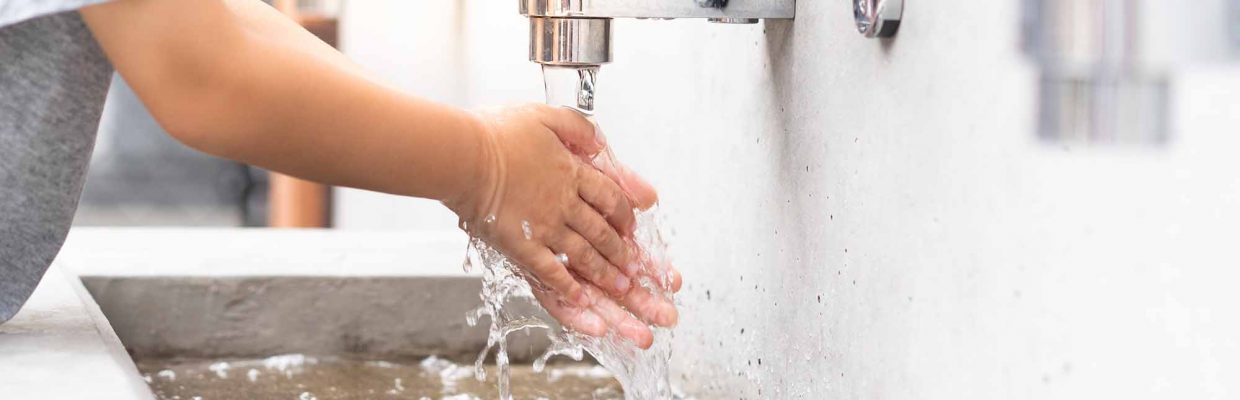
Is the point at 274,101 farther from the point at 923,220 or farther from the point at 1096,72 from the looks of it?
the point at 1096,72

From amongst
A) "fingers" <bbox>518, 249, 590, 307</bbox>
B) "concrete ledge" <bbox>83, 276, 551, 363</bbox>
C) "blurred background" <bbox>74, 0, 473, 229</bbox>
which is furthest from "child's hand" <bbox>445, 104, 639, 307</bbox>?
"blurred background" <bbox>74, 0, 473, 229</bbox>

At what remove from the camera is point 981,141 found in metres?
0.49

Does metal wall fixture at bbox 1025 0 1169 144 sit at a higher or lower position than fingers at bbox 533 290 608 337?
higher

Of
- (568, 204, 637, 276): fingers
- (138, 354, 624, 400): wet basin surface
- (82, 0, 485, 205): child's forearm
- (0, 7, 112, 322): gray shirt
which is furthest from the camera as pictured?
(138, 354, 624, 400): wet basin surface

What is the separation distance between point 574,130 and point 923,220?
257 millimetres

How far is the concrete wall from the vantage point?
375 millimetres

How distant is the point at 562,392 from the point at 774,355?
258 mm

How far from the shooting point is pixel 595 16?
27.8 inches

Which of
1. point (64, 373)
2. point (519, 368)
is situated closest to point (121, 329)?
point (519, 368)

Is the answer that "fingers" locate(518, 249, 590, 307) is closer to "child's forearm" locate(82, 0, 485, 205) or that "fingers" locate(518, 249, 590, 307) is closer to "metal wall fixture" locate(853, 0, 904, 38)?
"child's forearm" locate(82, 0, 485, 205)

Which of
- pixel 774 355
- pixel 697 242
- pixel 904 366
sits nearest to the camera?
pixel 904 366

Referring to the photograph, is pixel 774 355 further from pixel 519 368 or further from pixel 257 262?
pixel 257 262

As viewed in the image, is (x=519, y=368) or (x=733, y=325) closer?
(x=733, y=325)

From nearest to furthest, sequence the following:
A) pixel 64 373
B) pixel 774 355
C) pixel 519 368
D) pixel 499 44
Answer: pixel 64 373 < pixel 774 355 < pixel 519 368 < pixel 499 44
